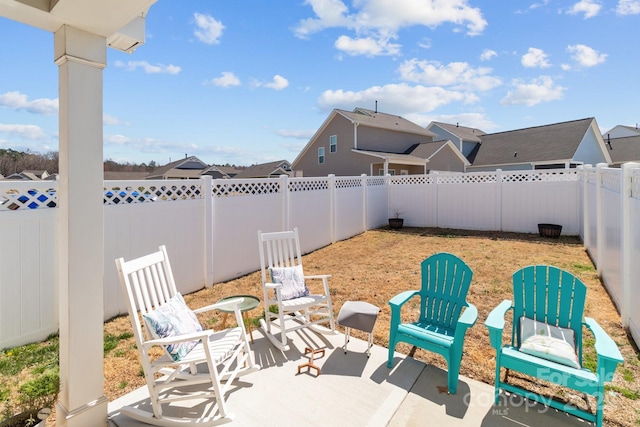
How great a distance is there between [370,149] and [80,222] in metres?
17.0

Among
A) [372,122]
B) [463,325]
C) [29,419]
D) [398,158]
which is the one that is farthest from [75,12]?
[372,122]

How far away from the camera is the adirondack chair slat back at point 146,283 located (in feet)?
7.51

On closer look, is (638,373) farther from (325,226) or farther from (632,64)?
(632,64)

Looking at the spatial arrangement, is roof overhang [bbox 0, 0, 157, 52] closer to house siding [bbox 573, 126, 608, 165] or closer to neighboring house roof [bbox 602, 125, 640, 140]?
house siding [bbox 573, 126, 608, 165]

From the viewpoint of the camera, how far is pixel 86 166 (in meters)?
2.08

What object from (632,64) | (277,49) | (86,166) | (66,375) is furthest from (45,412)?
(632,64)

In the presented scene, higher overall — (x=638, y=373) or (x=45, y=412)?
(x=45, y=412)

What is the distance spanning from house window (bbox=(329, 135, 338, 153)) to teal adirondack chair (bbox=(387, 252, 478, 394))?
15.8 metres

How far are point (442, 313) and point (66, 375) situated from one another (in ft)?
10.3

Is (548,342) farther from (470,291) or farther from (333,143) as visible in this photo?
(333,143)

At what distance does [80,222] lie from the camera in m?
2.06

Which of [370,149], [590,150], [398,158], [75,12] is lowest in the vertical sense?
[75,12]

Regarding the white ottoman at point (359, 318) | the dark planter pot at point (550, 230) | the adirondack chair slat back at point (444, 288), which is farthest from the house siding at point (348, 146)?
the white ottoman at point (359, 318)

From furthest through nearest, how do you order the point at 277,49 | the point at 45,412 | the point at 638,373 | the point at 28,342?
the point at 277,49, the point at 28,342, the point at 638,373, the point at 45,412
